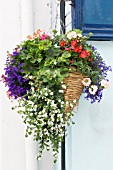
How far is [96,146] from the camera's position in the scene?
1675mm

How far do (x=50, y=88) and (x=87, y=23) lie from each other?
439mm

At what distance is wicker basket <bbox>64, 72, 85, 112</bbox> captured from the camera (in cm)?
135

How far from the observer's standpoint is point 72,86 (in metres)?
1.36

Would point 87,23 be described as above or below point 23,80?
above

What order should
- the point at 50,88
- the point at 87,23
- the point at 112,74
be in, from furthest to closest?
the point at 112,74 → the point at 87,23 → the point at 50,88

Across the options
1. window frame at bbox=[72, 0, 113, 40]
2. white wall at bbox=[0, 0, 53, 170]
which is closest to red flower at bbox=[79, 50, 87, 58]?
window frame at bbox=[72, 0, 113, 40]

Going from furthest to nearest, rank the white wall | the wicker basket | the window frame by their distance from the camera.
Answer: the white wall → the window frame → the wicker basket

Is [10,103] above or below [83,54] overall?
below

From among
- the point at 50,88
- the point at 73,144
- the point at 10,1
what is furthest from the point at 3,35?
the point at 73,144

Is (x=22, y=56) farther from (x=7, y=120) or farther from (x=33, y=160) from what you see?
(x=33, y=160)

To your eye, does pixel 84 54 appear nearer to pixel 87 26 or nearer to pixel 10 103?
pixel 87 26

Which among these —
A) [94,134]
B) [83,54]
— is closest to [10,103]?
[94,134]

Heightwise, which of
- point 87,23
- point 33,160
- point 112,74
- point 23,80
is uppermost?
point 87,23

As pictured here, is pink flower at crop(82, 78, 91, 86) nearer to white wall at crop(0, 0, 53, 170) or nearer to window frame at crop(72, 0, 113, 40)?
window frame at crop(72, 0, 113, 40)
